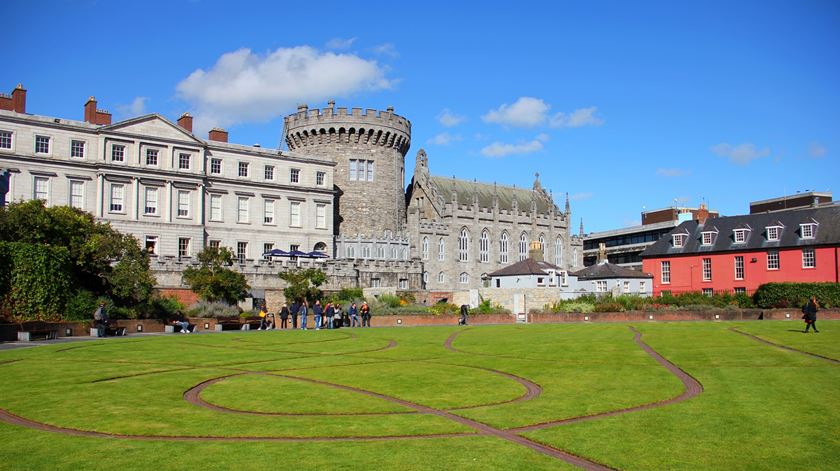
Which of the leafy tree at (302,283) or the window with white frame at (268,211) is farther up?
the window with white frame at (268,211)

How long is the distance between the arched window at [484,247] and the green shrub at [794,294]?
115 ft

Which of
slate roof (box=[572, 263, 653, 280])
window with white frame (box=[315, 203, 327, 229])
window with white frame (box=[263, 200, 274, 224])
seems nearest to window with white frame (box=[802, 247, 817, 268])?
slate roof (box=[572, 263, 653, 280])

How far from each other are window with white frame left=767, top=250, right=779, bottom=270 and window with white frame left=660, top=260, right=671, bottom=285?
9307 millimetres

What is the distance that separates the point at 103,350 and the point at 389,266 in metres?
41.3

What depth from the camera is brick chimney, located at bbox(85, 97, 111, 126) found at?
60844mm

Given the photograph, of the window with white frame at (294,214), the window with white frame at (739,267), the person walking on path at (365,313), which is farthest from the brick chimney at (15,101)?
the window with white frame at (739,267)

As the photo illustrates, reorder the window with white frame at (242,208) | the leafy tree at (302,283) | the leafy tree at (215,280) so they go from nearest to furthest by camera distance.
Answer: the leafy tree at (215,280) < the leafy tree at (302,283) < the window with white frame at (242,208)

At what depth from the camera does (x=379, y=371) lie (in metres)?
21.0

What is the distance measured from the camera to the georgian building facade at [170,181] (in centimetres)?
5778

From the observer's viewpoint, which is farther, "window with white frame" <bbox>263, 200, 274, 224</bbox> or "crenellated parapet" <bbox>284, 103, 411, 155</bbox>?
"crenellated parapet" <bbox>284, 103, 411, 155</bbox>

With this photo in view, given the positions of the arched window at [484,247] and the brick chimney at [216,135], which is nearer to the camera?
the brick chimney at [216,135]

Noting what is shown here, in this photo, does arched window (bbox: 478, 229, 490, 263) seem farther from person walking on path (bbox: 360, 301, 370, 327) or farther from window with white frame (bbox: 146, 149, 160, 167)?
person walking on path (bbox: 360, 301, 370, 327)

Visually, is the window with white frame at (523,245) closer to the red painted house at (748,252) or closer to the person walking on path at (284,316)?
the red painted house at (748,252)

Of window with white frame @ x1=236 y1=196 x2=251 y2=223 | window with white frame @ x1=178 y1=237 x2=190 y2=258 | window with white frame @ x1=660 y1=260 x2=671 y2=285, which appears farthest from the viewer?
window with white frame @ x1=660 y1=260 x2=671 y2=285
